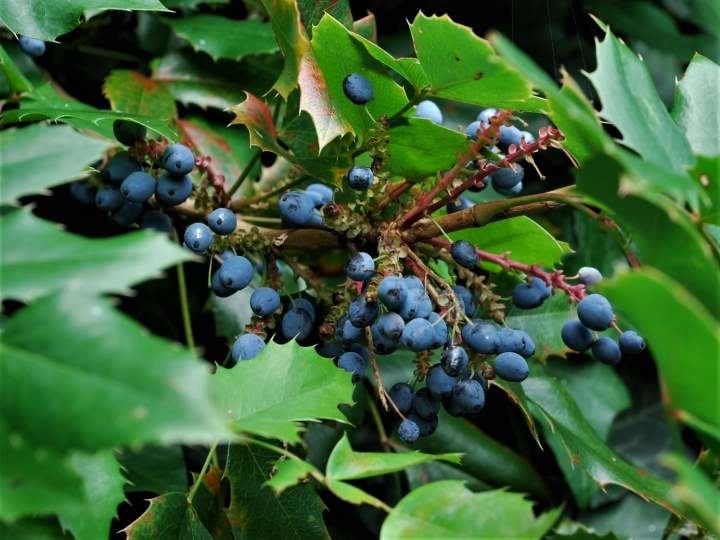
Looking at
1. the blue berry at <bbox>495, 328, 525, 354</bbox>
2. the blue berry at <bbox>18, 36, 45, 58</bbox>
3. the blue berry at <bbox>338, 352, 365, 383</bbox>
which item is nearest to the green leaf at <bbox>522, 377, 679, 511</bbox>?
the blue berry at <bbox>495, 328, 525, 354</bbox>

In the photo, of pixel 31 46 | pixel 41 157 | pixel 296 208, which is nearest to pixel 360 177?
pixel 296 208

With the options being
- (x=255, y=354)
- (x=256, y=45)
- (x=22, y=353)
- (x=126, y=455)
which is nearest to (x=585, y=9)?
(x=256, y=45)

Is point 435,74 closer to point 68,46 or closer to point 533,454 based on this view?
point 68,46

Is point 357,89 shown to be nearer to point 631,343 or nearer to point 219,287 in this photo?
point 219,287

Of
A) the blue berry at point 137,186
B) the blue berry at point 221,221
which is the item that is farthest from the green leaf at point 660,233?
the blue berry at point 137,186

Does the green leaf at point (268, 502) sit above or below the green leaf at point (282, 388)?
below

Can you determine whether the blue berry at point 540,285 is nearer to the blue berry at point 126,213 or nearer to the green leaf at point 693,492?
the green leaf at point 693,492
